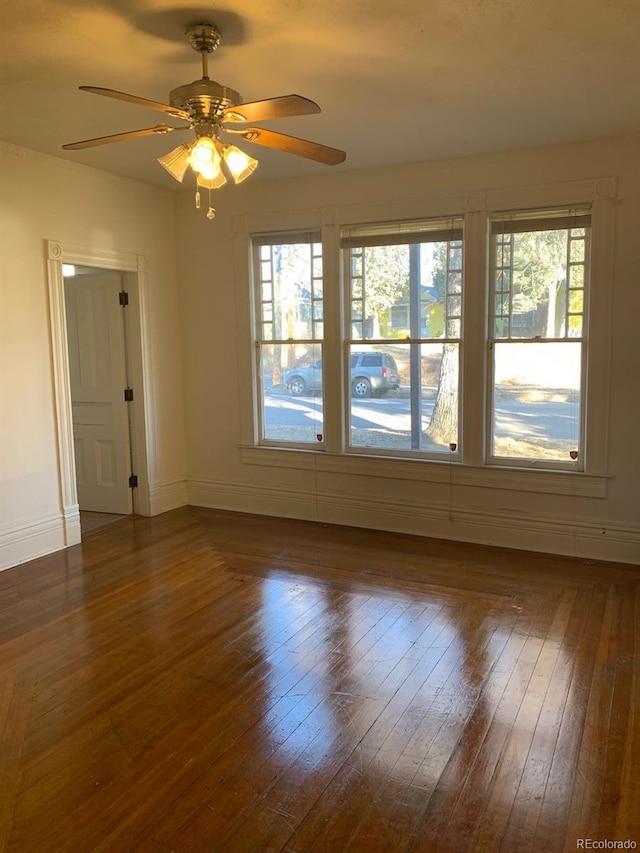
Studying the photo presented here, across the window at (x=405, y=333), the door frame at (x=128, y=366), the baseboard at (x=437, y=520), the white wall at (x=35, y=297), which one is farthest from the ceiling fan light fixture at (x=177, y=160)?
the baseboard at (x=437, y=520)

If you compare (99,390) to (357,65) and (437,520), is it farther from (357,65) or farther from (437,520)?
(357,65)

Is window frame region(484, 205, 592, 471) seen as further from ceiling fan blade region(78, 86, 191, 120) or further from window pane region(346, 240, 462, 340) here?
ceiling fan blade region(78, 86, 191, 120)

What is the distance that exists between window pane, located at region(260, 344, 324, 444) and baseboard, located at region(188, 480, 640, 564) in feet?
1.72

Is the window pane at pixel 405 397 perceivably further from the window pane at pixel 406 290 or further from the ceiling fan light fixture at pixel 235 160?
the ceiling fan light fixture at pixel 235 160

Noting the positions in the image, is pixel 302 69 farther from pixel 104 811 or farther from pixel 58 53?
pixel 104 811

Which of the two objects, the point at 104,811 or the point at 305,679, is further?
the point at 305,679

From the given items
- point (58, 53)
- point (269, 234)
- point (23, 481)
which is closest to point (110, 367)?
point (23, 481)

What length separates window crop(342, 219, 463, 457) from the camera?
15.9ft

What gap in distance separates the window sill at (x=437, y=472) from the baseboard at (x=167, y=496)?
725 millimetres

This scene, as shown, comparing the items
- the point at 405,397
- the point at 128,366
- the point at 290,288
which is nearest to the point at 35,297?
the point at 128,366

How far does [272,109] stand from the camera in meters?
2.49

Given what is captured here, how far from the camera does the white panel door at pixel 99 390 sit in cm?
557

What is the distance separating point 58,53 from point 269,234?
263 centimetres

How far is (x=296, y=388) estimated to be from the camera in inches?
217
